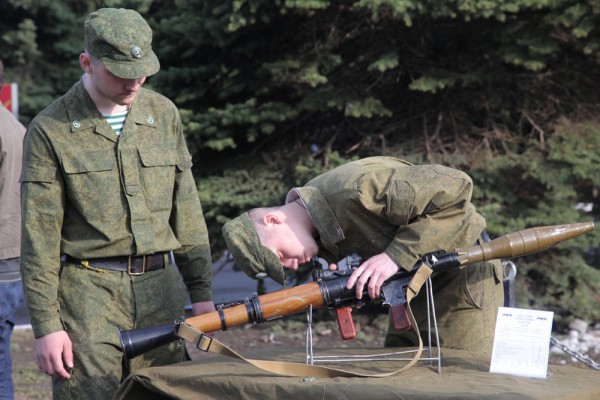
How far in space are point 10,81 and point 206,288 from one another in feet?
23.0

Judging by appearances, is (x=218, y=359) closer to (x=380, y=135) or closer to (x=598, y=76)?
(x=380, y=135)

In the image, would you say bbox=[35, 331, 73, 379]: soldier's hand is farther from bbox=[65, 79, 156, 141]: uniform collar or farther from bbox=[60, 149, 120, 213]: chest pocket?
bbox=[65, 79, 156, 141]: uniform collar

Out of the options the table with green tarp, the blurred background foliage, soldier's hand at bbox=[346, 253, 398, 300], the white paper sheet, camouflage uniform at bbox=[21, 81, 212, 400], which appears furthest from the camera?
the blurred background foliage

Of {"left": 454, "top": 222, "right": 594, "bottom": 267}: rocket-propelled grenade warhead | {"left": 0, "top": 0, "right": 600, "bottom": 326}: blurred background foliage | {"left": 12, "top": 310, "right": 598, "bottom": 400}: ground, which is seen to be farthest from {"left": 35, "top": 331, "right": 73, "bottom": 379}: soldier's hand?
{"left": 0, "top": 0, "right": 600, "bottom": 326}: blurred background foliage

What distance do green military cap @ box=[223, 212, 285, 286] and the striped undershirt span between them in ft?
1.93

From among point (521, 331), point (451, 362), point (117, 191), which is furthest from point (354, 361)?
point (117, 191)

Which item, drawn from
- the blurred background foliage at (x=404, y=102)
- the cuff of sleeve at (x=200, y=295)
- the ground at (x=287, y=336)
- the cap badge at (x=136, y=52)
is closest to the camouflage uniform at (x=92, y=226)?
the cuff of sleeve at (x=200, y=295)

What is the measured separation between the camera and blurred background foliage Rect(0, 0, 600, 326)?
6.86 meters

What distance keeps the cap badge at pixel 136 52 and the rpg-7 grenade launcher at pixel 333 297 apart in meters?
0.93

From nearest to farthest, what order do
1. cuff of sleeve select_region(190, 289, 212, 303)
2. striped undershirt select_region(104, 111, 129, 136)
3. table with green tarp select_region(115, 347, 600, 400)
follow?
table with green tarp select_region(115, 347, 600, 400) → striped undershirt select_region(104, 111, 129, 136) → cuff of sleeve select_region(190, 289, 212, 303)

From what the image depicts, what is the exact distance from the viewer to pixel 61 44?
9781 mm

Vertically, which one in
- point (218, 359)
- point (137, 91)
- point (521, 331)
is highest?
point (137, 91)

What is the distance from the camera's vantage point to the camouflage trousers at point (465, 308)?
3330 mm

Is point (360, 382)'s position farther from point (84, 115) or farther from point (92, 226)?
point (84, 115)
